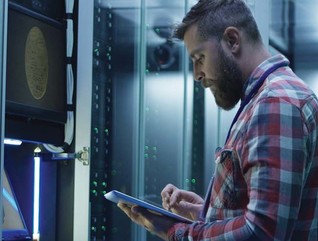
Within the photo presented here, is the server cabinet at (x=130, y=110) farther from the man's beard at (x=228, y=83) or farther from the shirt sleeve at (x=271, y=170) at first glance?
the shirt sleeve at (x=271, y=170)

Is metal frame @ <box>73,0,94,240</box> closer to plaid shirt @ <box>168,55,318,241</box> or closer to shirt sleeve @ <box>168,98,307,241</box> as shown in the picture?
plaid shirt @ <box>168,55,318,241</box>

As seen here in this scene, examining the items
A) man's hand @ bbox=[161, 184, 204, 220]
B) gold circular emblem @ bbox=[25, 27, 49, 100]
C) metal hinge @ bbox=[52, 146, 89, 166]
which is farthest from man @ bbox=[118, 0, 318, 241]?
metal hinge @ bbox=[52, 146, 89, 166]

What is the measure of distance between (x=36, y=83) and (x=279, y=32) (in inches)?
89.3

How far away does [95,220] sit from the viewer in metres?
3.18

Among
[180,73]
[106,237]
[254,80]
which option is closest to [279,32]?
[180,73]

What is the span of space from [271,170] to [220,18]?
37 centimetres

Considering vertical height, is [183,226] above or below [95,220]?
above

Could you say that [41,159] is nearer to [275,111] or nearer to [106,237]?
[106,237]

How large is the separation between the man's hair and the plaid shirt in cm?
9

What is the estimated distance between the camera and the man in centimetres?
128

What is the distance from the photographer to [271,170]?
4.20 feet

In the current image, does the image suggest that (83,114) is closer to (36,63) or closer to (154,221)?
(36,63)

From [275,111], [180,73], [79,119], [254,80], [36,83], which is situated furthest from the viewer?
[180,73]

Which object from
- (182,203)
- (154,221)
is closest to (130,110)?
(182,203)
